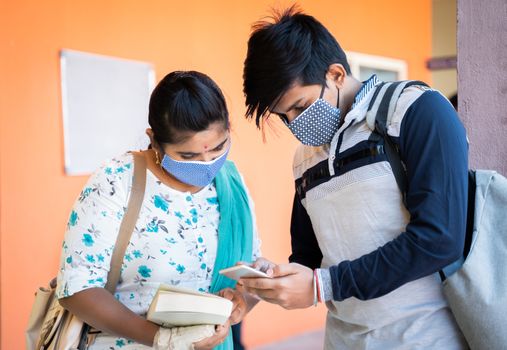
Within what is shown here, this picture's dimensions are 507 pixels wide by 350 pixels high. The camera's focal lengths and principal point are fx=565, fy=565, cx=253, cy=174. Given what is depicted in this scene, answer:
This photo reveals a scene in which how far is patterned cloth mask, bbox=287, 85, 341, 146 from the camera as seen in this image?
1.24 meters

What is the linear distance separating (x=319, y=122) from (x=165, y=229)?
0.54m

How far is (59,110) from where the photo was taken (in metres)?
3.02

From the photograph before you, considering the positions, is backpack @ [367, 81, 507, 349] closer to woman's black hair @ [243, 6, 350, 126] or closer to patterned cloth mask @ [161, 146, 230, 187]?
woman's black hair @ [243, 6, 350, 126]

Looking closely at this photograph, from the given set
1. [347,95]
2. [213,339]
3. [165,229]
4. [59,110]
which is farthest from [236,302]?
[59,110]

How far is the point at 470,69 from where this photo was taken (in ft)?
4.70

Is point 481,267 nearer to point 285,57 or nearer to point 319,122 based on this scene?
point 319,122

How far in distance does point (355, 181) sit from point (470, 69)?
0.54 m

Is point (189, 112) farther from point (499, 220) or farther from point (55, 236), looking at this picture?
point (55, 236)

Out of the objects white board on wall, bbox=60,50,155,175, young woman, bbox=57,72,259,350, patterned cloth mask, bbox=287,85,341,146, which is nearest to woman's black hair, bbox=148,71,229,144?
young woman, bbox=57,72,259,350

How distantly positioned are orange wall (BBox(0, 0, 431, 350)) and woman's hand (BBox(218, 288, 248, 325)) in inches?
67.0

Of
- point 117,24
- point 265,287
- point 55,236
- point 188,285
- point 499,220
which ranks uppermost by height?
point 117,24

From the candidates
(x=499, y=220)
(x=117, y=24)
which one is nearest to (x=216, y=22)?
(x=117, y=24)

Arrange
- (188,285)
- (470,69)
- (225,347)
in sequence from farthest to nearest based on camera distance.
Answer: (225,347) < (188,285) < (470,69)

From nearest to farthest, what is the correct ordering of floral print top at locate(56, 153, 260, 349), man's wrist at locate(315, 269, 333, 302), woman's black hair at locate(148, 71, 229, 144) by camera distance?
man's wrist at locate(315, 269, 333, 302)
floral print top at locate(56, 153, 260, 349)
woman's black hair at locate(148, 71, 229, 144)
